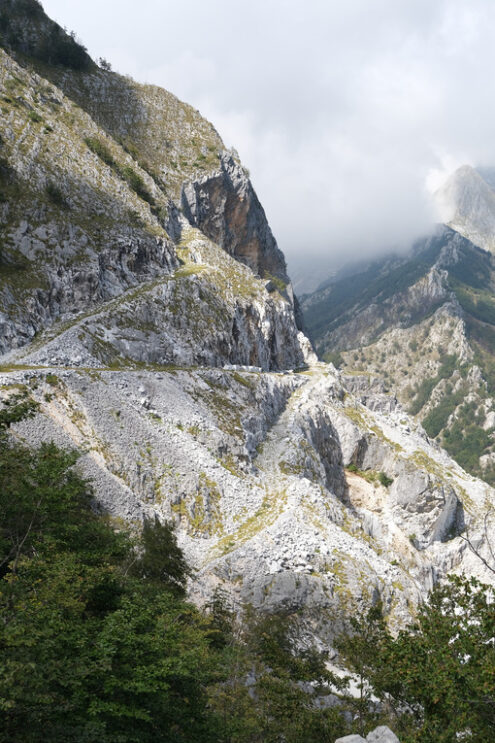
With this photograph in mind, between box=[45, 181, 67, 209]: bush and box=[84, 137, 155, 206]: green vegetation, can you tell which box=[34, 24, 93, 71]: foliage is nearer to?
box=[84, 137, 155, 206]: green vegetation

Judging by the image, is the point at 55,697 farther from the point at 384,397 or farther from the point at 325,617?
the point at 384,397

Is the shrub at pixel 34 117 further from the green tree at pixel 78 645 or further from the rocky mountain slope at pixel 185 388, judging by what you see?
the green tree at pixel 78 645

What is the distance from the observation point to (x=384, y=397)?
13850cm

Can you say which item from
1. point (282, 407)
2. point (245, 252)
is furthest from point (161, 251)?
point (245, 252)

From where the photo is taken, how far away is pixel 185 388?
1909 inches

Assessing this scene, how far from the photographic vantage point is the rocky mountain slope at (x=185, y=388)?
35188 mm

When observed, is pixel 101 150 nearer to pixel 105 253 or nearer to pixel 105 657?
pixel 105 253

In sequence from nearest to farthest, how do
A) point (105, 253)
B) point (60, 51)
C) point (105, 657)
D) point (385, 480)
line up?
point (105, 657)
point (105, 253)
point (385, 480)
point (60, 51)

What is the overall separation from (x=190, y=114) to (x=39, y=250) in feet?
259

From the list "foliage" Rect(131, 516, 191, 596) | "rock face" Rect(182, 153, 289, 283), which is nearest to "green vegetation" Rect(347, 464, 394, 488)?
"foliage" Rect(131, 516, 191, 596)

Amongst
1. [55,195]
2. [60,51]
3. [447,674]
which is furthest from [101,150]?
[447,674]

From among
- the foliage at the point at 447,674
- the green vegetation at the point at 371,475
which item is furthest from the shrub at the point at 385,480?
the foliage at the point at 447,674

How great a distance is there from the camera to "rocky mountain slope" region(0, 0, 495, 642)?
115 ft

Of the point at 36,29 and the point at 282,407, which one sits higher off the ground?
the point at 36,29
